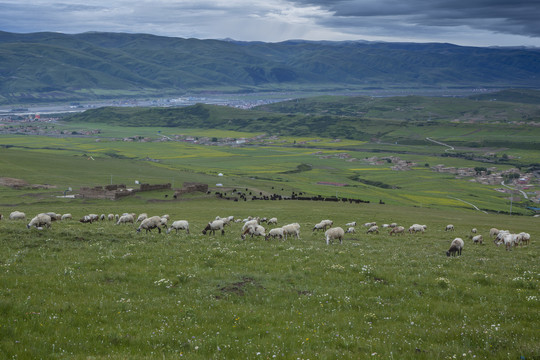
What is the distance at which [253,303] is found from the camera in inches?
593

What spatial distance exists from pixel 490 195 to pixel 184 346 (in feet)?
A: 428

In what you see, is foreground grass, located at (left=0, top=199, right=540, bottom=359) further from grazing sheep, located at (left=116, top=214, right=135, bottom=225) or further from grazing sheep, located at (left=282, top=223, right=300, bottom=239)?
grazing sheep, located at (left=116, top=214, right=135, bottom=225)

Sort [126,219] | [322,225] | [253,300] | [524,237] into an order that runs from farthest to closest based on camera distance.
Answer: [322,225] → [126,219] → [524,237] → [253,300]

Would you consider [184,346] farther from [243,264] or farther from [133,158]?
[133,158]

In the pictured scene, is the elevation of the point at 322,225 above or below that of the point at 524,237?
below

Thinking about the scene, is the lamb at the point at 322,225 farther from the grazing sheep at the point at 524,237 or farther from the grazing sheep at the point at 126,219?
the grazing sheep at the point at 126,219

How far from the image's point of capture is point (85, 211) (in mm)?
53125

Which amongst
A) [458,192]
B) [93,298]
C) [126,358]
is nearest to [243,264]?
[93,298]

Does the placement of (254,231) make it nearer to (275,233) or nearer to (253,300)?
(275,233)

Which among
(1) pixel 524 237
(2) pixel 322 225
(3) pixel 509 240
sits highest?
(3) pixel 509 240

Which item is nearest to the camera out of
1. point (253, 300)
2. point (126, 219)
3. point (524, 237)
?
point (253, 300)

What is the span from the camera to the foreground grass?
36.7 feet

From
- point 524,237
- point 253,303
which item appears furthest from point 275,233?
point 524,237

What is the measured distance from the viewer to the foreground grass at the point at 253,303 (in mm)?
11195
